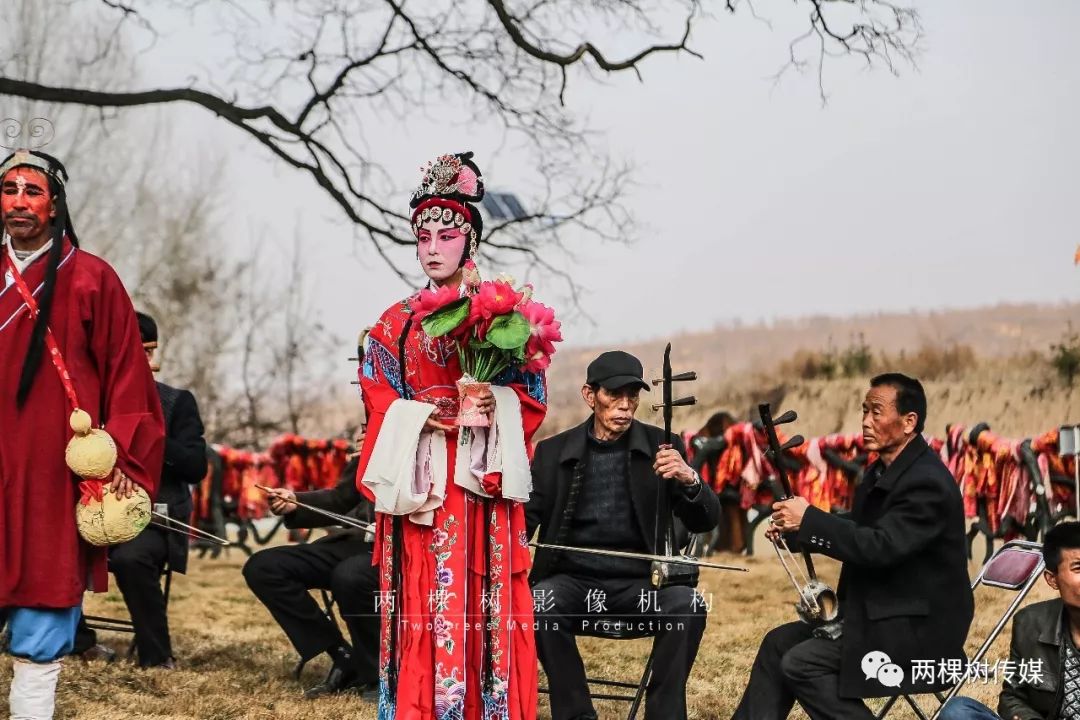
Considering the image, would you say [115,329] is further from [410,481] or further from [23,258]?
[410,481]

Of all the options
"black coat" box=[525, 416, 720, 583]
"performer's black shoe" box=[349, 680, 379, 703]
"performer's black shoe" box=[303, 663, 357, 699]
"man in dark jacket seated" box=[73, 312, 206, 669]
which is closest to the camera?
"black coat" box=[525, 416, 720, 583]

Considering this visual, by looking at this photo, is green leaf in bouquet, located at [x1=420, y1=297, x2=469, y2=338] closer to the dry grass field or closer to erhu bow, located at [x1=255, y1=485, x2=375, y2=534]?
erhu bow, located at [x1=255, y1=485, x2=375, y2=534]

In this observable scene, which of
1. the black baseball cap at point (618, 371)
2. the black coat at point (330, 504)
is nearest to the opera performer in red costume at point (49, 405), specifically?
the black coat at point (330, 504)

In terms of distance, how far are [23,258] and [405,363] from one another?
3.98 feet

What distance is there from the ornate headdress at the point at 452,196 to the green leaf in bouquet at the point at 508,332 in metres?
0.43

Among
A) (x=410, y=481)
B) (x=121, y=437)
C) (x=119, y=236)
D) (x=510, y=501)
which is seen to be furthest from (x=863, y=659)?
(x=119, y=236)

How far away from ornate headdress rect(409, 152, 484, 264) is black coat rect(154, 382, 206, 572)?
2101 millimetres

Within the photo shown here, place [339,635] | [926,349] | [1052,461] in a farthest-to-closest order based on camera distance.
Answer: [926,349] → [1052,461] → [339,635]

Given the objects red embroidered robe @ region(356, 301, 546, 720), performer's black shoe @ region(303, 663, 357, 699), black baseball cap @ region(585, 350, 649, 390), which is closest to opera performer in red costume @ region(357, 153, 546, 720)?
red embroidered robe @ region(356, 301, 546, 720)

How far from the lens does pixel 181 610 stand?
7.92 m

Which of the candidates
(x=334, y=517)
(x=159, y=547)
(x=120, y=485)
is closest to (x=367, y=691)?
(x=334, y=517)

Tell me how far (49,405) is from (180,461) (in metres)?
1.96

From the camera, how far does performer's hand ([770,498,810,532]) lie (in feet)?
13.3

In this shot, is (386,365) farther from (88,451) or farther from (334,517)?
(334,517)
